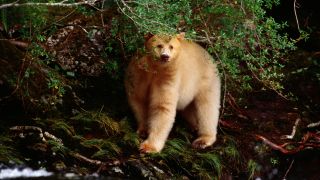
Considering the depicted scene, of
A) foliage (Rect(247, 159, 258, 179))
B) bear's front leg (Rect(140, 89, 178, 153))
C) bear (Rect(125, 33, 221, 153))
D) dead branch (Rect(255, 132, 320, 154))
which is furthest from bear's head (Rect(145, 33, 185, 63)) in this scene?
dead branch (Rect(255, 132, 320, 154))

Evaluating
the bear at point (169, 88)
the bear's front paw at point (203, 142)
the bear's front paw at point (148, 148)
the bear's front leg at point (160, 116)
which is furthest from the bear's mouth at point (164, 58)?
the bear's front paw at point (203, 142)

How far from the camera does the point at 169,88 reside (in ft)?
25.0

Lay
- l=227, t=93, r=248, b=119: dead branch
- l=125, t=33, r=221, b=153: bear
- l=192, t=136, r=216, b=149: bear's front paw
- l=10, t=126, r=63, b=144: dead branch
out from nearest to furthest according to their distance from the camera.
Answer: l=10, t=126, r=63, b=144: dead branch < l=125, t=33, r=221, b=153: bear < l=192, t=136, r=216, b=149: bear's front paw < l=227, t=93, r=248, b=119: dead branch

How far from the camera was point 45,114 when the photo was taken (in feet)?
24.6

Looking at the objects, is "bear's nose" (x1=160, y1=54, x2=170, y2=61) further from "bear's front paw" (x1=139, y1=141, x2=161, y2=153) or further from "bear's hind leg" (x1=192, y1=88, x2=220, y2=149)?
"bear's hind leg" (x1=192, y1=88, x2=220, y2=149)

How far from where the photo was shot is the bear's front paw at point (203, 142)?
8.04 metres

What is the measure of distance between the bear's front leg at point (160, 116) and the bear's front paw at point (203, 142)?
642 mm

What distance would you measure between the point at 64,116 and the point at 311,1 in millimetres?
5964

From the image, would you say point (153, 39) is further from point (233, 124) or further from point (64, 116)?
point (233, 124)

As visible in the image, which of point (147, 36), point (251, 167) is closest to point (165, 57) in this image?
point (147, 36)

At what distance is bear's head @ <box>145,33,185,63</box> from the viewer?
7285mm

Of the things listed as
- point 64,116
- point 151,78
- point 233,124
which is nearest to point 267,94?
point 233,124

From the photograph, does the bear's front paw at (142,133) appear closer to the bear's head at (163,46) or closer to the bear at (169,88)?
the bear at (169,88)

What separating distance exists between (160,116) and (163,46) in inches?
33.4
